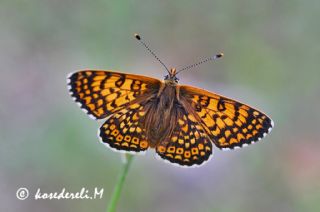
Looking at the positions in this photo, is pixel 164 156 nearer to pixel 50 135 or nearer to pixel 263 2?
pixel 50 135

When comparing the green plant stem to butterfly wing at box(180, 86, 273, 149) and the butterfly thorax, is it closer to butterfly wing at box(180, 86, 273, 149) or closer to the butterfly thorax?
the butterfly thorax

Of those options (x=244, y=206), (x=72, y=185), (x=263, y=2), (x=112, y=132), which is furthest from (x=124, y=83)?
(x=263, y=2)

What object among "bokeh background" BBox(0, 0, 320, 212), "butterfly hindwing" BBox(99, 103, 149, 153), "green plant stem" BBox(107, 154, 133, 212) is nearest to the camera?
"green plant stem" BBox(107, 154, 133, 212)

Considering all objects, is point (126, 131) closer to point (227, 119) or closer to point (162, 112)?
point (162, 112)

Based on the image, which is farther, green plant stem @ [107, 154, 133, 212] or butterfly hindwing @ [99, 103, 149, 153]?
butterfly hindwing @ [99, 103, 149, 153]
